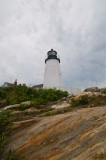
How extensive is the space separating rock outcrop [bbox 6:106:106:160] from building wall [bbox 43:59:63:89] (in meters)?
17.8

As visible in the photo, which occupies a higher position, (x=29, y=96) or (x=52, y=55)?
(x=52, y=55)

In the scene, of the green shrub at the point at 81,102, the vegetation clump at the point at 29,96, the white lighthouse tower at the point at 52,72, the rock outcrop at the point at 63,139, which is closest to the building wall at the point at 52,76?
the white lighthouse tower at the point at 52,72

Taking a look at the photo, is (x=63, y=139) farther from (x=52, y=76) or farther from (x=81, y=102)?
(x=52, y=76)

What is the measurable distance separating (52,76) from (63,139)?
21094mm

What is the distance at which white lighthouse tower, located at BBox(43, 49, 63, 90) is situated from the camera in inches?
940

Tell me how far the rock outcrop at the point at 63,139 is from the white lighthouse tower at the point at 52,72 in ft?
55.5

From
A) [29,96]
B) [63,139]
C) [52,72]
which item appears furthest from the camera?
[52,72]

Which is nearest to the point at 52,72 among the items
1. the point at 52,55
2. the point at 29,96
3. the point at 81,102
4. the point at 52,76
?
the point at 52,76

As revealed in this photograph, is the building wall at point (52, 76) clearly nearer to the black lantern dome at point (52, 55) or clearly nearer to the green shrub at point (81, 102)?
the black lantern dome at point (52, 55)

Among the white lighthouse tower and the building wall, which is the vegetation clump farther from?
the building wall

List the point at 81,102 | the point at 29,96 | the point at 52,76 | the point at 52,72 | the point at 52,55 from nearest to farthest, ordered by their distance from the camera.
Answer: the point at 81,102 < the point at 29,96 < the point at 52,76 < the point at 52,72 < the point at 52,55

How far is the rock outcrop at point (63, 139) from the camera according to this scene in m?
3.01

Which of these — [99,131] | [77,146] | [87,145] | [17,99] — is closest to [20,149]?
[77,146]

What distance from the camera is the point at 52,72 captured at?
25578 mm
